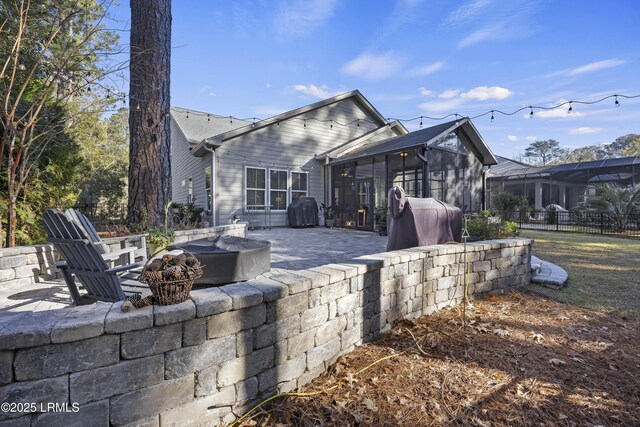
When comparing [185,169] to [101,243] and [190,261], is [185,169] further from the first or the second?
[190,261]

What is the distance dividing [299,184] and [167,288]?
10.5 metres

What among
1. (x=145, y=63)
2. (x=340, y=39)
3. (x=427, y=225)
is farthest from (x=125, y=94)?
(x=340, y=39)

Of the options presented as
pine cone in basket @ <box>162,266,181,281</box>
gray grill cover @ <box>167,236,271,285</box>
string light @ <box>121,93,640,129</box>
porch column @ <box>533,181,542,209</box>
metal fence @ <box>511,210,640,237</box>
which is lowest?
metal fence @ <box>511,210,640,237</box>

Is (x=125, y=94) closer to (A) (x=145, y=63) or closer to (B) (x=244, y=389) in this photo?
(A) (x=145, y=63)

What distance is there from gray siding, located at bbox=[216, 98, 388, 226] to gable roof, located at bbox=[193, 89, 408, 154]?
0.69 feet

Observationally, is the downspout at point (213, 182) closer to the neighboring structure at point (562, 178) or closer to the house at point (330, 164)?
the house at point (330, 164)

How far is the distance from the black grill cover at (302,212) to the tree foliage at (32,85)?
22.3ft

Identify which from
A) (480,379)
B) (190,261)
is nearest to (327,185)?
(480,379)

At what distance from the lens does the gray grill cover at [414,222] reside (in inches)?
167

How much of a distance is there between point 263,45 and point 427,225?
9354mm

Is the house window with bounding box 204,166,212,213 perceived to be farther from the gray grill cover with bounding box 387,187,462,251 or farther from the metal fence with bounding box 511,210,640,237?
the metal fence with bounding box 511,210,640,237

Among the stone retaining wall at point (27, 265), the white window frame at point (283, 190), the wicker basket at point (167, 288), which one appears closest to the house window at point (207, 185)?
the white window frame at point (283, 190)

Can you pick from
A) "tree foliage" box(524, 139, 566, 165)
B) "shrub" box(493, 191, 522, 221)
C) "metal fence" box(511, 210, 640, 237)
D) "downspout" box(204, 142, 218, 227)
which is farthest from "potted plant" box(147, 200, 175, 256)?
"tree foliage" box(524, 139, 566, 165)

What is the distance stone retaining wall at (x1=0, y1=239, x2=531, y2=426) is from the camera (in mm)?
1320
